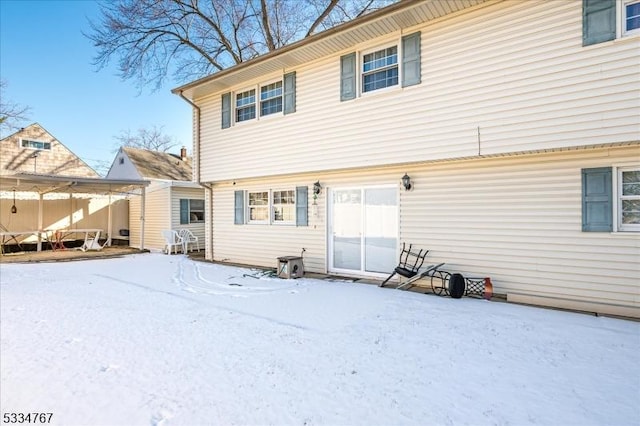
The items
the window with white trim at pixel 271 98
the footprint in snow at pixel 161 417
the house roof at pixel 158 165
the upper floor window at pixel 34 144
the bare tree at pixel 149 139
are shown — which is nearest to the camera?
the footprint in snow at pixel 161 417

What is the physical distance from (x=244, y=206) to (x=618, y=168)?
8.76 m

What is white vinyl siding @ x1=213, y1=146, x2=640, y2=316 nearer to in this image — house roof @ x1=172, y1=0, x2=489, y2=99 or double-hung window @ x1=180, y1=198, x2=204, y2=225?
house roof @ x1=172, y1=0, x2=489, y2=99

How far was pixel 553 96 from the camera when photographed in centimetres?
545

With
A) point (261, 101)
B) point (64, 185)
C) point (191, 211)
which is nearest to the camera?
point (261, 101)

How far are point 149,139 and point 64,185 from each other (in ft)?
78.5

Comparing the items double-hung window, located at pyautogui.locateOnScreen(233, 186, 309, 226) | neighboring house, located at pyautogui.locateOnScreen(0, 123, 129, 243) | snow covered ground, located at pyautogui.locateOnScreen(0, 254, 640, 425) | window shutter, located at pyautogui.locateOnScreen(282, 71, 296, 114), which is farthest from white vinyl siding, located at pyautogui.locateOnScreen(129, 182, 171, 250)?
snow covered ground, located at pyautogui.locateOnScreen(0, 254, 640, 425)

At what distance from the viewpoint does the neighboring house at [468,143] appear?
5.27 metres

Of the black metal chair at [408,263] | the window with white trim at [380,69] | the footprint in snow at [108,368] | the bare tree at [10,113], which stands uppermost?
the bare tree at [10,113]

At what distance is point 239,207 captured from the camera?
10.6 m

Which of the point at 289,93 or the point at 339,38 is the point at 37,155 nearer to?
the point at 289,93

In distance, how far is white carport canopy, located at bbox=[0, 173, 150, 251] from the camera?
12.0 metres

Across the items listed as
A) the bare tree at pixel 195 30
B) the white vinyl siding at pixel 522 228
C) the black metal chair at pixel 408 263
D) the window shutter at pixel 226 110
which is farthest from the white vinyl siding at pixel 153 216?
the black metal chair at pixel 408 263

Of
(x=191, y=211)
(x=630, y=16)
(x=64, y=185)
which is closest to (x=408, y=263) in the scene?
(x=630, y=16)

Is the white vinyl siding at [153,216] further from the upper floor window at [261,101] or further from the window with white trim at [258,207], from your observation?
the upper floor window at [261,101]
